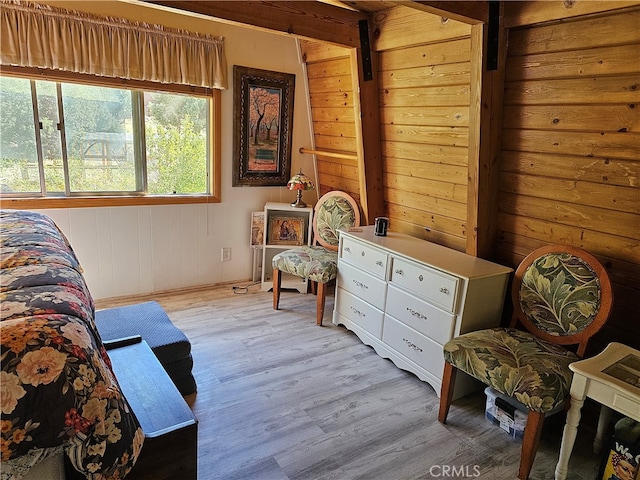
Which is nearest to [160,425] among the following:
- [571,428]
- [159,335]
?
[159,335]

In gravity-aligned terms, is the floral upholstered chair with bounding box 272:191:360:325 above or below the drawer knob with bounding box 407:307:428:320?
above

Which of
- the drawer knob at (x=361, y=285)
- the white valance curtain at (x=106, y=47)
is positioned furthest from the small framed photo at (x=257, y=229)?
the drawer knob at (x=361, y=285)

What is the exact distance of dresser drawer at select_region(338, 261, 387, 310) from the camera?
2.76 meters

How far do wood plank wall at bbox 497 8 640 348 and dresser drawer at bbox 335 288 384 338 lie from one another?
1087 millimetres

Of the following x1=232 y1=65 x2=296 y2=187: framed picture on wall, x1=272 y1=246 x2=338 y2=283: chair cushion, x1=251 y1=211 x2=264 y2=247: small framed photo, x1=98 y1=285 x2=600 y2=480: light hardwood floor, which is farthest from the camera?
x1=251 y1=211 x2=264 y2=247: small framed photo

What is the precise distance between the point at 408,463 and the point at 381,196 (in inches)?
77.8

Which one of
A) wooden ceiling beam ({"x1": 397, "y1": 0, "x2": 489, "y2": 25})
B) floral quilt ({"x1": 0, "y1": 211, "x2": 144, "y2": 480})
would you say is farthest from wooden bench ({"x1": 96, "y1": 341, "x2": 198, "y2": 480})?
A: wooden ceiling beam ({"x1": 397, "y1": 0, "x2": 489, "y2": 25})

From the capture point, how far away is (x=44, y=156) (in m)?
3.02

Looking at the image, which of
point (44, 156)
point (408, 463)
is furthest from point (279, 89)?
point (408, 463)

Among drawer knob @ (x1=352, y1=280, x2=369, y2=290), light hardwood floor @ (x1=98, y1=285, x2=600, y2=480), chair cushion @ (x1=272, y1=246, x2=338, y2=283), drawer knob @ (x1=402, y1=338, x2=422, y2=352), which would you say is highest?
chair cushion @ (x1=272, y1=246, x2=338, y2=283)

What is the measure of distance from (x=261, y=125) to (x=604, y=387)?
3.17 m

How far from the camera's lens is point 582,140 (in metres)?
1.97

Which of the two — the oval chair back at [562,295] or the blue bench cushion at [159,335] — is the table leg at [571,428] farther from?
the blue bench cushion at [159,335]

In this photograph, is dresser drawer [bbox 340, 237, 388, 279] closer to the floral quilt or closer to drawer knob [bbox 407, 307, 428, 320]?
drawer knob [bbox 407, 307, 428, 320]
